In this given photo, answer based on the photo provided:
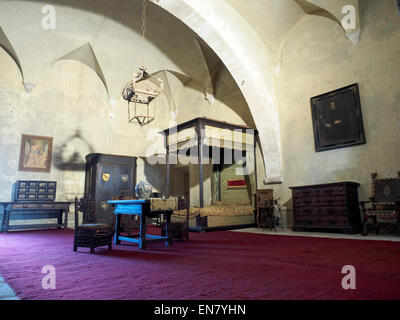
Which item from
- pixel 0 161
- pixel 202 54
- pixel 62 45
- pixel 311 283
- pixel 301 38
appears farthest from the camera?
pixel 202 54

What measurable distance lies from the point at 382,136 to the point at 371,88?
4.07 feet

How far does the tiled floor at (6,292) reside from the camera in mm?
2079

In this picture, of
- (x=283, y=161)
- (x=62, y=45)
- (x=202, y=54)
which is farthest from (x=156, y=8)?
(x=283, y=161)

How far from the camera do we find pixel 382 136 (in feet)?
21.8

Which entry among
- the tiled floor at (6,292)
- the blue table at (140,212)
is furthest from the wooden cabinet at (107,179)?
the tiled floor at (6,292)

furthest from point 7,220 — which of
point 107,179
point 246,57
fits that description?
point 246,57

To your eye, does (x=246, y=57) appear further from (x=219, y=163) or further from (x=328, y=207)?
(x=328, y=207)

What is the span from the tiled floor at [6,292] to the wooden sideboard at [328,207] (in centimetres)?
629

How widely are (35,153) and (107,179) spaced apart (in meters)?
2.62

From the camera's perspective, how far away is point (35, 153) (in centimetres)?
995

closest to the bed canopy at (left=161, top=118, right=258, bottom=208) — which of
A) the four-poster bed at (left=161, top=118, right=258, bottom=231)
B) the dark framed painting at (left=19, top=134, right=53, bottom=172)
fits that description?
the four-poster bed at (left=161, top=118, right=258, bottom=231)

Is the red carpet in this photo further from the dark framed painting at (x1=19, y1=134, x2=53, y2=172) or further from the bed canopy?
the dark framed painting at (x1=19, y1=134, x2=53, y2=172)
